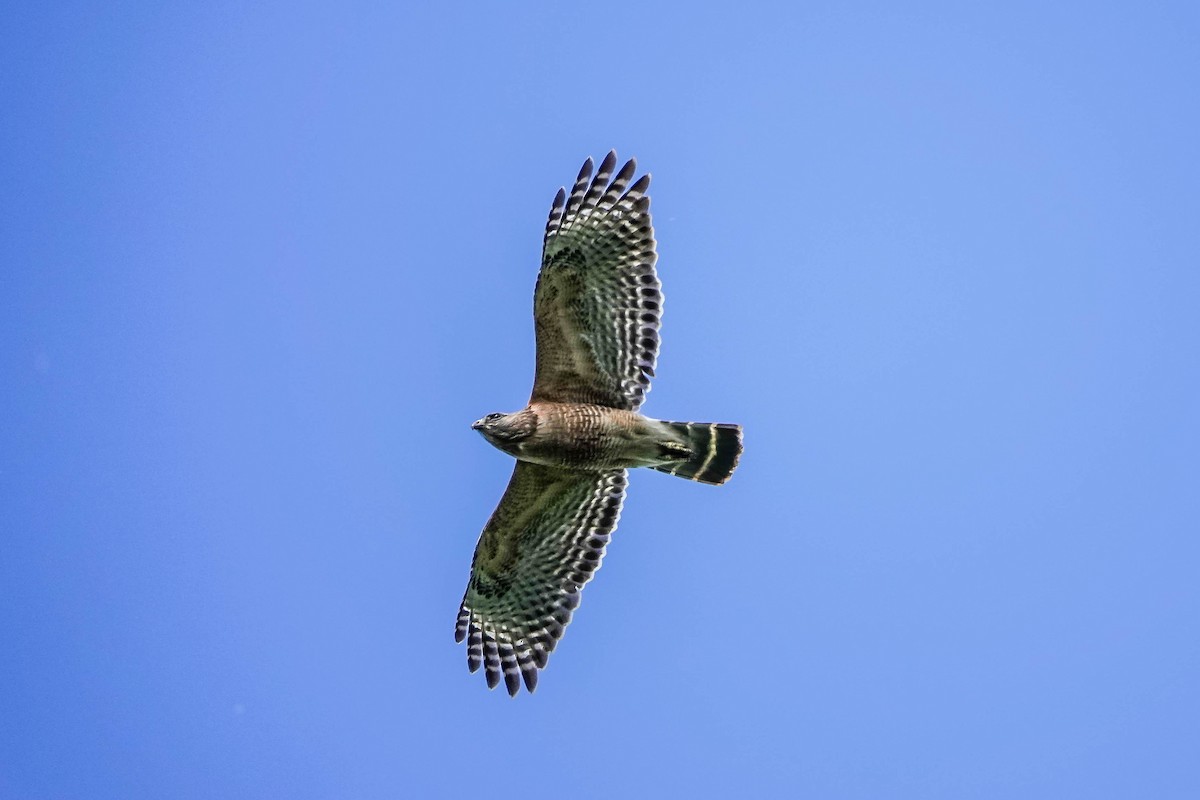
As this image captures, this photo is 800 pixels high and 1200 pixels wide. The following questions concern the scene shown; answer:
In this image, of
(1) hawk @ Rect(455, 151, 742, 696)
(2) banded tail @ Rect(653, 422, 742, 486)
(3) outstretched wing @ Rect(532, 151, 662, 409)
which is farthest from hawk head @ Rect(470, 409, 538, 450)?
(2) banded tail @ Rect(653, 422, 742, 486)

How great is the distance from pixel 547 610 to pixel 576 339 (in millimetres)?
2444

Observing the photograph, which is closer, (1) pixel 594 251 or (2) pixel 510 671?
(1) pixel 594 251

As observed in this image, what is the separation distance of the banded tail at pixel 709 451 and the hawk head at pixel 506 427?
1.14 meters

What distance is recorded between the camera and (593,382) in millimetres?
11836

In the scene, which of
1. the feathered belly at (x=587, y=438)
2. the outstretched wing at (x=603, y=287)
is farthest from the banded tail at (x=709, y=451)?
the outstretched wing at (x=603, y=287)

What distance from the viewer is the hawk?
11.6m

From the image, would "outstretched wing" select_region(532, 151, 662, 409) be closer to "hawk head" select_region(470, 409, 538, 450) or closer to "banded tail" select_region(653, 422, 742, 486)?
"banded tail" select_region(653, 422, 742, 486)

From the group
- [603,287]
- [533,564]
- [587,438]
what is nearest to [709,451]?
[587,438]

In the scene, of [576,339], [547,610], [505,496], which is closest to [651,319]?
[576,339]

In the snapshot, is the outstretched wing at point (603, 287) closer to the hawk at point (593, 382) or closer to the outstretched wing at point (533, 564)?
the hawk at point (593, 382)

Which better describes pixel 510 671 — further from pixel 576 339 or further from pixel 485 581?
pixel 576 339

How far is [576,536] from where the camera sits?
1246cm

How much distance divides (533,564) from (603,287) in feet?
8.32

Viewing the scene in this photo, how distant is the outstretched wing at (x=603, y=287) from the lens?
1161cm
